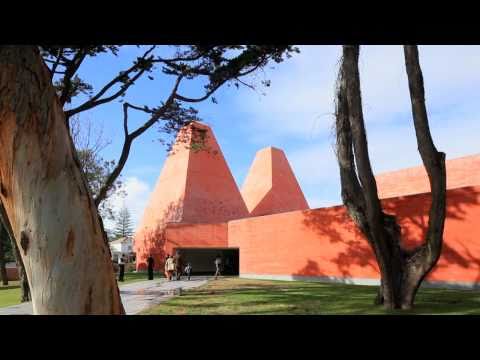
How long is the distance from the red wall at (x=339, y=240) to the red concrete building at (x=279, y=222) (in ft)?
0.11

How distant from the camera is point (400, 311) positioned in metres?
8.45

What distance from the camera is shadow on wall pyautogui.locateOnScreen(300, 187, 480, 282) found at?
1320 cm

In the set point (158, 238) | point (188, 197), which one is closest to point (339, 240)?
point (188, 197)

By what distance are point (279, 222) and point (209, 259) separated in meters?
11.5

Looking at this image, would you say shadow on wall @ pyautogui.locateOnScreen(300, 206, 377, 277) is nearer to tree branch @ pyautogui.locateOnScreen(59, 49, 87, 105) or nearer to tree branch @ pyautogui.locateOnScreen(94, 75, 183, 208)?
tree branch @ pyautogui.locateOnScreen(94, 75, 183, 208)

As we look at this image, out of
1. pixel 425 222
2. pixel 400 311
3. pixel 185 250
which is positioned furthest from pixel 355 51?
pixel 185 250

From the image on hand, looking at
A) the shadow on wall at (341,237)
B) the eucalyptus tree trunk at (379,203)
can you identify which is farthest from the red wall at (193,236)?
the eucalyptus tree trunk at (379,203)

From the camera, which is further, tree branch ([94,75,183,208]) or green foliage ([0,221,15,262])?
green foliage ([0,221,15,262])

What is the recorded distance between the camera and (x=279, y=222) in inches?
845

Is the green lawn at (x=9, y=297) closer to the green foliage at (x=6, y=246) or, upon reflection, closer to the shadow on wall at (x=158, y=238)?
the shadow on wall at (x=158, y=238)

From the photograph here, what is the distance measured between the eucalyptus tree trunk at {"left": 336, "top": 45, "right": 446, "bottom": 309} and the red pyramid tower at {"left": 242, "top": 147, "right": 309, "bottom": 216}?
83.2ft

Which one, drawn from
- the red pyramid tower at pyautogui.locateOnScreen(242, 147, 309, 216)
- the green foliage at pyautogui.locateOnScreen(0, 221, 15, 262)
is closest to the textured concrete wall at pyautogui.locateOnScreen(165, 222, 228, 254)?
the red pyramid tower at pyautogui.locateOnScreen(242, 147, 309, 216)
